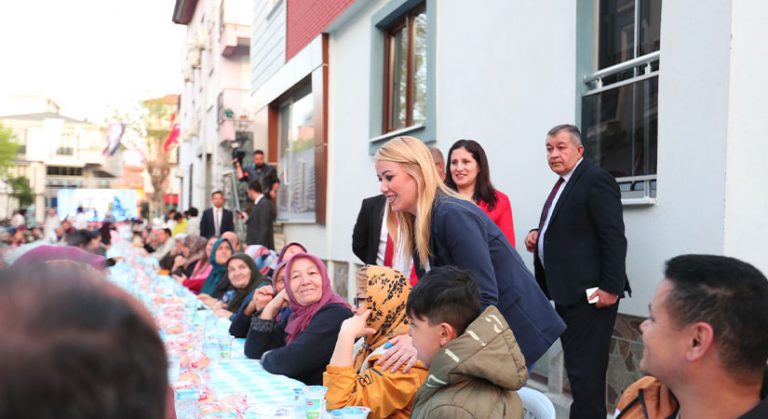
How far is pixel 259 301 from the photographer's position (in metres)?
4.55

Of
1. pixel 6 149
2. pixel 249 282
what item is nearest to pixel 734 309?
pixel 249 282

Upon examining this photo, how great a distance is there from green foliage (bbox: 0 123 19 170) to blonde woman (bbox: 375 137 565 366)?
195ft

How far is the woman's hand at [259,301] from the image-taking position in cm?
455

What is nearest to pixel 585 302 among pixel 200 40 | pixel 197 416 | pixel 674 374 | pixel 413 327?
pixel 413 327

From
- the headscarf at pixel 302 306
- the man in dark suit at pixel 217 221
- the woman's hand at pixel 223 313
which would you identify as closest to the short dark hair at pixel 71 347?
the headscarf at pixel 302 306

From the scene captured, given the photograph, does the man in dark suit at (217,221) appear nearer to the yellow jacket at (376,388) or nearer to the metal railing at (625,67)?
the metal railing at (625,67)

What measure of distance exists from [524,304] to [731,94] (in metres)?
1.56

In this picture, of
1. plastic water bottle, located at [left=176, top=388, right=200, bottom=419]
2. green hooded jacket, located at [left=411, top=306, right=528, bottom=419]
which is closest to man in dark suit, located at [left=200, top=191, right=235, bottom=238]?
plastic water bottle, located at [left=176, top=388, right=200, bottom=419]

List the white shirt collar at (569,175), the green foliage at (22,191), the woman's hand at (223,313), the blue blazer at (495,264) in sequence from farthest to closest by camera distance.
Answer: the green foliage at (22,191), the woman's hand at (223,313), the white shirt collar at (569,175), the blue blazer at (495,264)

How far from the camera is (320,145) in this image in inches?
392

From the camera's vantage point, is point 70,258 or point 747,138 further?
point 747,138

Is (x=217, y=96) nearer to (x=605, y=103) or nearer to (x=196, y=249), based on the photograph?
(x=196, y=249)

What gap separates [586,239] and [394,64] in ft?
16.7

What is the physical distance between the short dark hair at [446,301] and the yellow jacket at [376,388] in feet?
1.22
